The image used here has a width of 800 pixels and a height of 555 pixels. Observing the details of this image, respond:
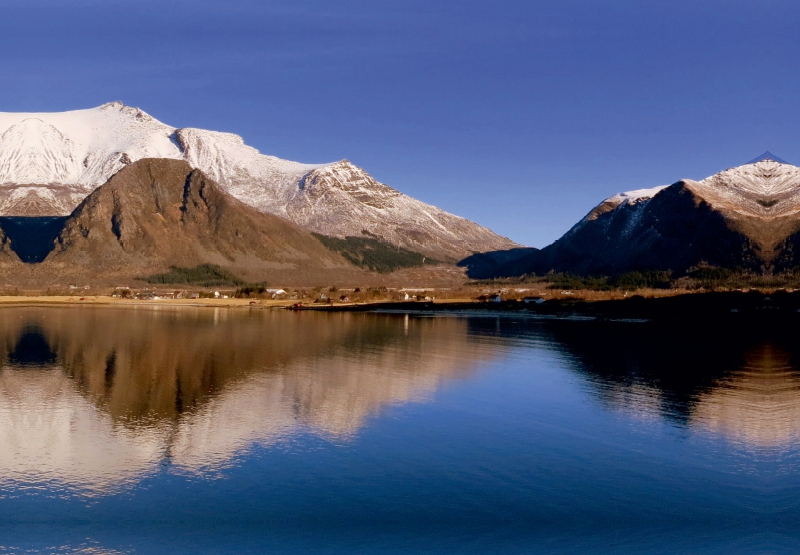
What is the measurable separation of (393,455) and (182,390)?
21.2m

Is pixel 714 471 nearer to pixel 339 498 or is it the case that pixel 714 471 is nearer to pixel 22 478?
pixel 339 498

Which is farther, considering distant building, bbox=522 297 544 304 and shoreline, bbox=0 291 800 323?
distant building, bbox=522 297 544 304

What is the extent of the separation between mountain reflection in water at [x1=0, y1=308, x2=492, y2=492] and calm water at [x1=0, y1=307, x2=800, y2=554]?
213 millimetres

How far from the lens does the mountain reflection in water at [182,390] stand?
33584 mm

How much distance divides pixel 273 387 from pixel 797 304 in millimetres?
120630

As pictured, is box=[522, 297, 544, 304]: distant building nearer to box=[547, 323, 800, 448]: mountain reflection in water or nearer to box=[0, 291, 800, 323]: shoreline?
box=[0, 291, 800, 323]: shoreline

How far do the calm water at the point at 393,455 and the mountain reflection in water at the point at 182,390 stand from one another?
21 cm

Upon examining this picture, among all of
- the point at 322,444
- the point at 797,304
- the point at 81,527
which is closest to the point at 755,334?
the point at 797,304

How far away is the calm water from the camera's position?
25.2m

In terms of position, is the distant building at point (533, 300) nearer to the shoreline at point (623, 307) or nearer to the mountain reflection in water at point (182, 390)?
the shoreline at point (623, 307)

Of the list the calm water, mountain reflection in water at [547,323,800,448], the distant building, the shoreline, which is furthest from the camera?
the distant building

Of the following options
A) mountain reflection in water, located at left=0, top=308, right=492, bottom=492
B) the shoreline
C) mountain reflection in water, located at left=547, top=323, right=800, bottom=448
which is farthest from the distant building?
mountain reflection in water, located at left=0, top=308, right=492, bottom=492

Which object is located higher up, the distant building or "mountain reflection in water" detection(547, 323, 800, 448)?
the distant building

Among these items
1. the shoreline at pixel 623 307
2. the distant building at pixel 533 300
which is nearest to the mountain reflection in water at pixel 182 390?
the shoreline at pixel 623 307
